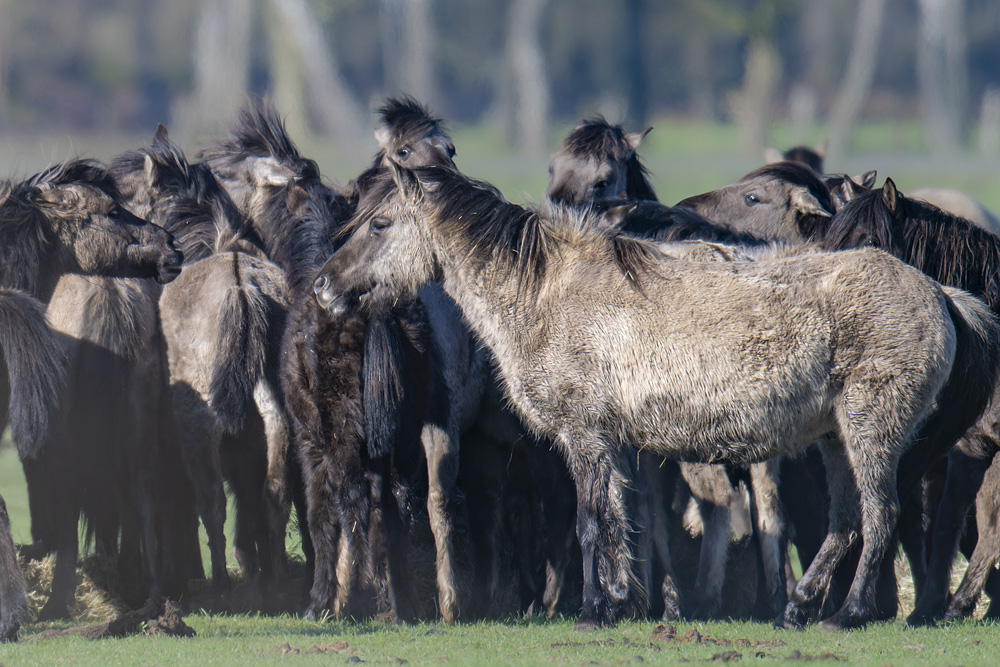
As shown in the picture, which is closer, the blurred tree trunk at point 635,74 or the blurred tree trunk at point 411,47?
the blurred tree trunk at point 635,74

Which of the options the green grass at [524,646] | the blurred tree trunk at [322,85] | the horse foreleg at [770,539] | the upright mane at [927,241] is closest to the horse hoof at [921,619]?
the green grass at [524,646]

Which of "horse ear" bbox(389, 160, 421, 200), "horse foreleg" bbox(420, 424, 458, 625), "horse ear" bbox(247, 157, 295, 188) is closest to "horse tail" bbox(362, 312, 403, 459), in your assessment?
"horse foreleg" bbox(420, 424, 458, 625)

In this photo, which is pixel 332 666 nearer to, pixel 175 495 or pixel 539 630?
pixel 539 630

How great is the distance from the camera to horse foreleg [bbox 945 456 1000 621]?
285 inches

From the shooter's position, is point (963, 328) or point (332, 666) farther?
point (963, 328)

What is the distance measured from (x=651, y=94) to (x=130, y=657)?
34778 mm

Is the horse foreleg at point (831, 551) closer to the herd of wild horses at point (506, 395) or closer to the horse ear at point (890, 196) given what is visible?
the herd of wild horses at point (506, 395)

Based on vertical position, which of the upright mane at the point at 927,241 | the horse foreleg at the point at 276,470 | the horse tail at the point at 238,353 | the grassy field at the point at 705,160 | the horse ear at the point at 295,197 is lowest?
the horse foreleg at the point at 276,470

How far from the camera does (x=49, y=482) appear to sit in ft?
26.1

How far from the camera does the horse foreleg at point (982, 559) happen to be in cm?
723

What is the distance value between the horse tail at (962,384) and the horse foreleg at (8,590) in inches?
207

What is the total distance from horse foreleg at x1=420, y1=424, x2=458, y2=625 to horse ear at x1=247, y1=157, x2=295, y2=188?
125 inches

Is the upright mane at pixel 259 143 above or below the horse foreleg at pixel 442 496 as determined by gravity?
above

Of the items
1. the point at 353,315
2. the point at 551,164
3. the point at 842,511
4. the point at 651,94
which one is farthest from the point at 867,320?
the point at 651,94
